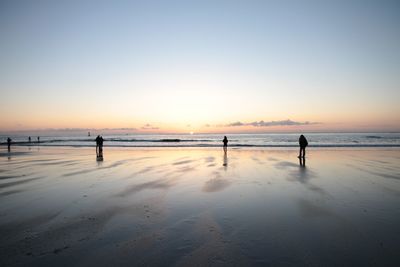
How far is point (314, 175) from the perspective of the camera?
14.2 meters

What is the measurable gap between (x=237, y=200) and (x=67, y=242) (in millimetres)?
5416

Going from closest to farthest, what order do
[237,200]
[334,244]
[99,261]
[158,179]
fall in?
[99,261] < [334,244] < [237,200] < [158,179]

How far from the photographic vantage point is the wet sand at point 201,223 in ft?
16.0

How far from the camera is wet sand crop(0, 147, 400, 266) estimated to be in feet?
16.0

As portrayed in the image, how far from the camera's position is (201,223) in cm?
676

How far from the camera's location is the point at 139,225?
669 centimetres

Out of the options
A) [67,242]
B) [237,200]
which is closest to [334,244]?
[237,200]

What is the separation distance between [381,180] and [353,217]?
7.22 meters

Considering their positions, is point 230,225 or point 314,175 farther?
point 314,175

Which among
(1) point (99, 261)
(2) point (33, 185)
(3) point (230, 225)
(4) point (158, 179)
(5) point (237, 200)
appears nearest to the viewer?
(1) point (99, 261)

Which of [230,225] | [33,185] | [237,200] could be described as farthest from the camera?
[33,185]

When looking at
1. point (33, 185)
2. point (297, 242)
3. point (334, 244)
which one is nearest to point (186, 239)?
point (297, 242)

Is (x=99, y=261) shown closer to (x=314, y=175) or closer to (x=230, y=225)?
(x=230, y=225)

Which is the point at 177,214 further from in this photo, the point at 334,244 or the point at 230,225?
the point at 334,244
